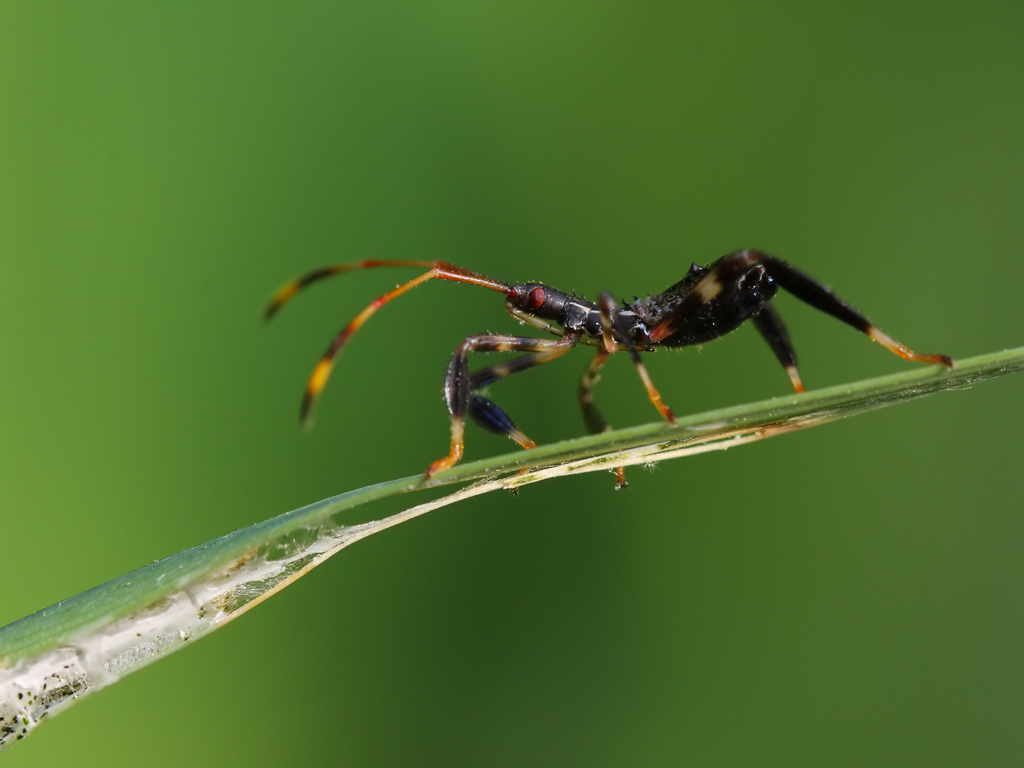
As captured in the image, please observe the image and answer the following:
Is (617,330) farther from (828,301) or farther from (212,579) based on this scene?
(212,579)

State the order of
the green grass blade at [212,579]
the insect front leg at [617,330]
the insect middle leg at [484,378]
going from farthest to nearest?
the insect middle leg at [484,378] < the insect front leg at [617,330] < the green grass blade at [212,579]

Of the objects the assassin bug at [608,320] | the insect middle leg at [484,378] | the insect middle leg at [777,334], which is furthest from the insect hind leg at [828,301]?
the insect middle leg at [484,378]

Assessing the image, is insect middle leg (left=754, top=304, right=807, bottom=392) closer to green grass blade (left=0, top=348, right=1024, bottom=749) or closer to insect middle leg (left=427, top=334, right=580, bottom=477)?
insect middle leg (left=427, top=334, right=580, bottom=477)

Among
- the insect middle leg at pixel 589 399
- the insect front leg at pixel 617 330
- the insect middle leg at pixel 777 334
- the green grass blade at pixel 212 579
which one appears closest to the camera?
the green grass blade at pixel 212 579

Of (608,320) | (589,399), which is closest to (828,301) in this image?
(608,320)

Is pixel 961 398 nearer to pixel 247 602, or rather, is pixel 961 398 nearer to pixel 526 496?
pixel 526 496

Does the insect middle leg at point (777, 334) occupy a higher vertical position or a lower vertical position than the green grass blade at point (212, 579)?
higher

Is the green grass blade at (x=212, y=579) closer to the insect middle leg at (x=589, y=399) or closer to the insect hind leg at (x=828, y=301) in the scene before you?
the insect hind leg at (x=828, y=301)

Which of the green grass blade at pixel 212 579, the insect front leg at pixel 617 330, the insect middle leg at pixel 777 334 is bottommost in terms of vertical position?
the green grass blade at pixel 212 579
